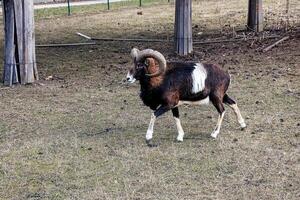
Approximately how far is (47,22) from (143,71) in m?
13.7

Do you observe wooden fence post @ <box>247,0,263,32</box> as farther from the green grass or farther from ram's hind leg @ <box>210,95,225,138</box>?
the green grass

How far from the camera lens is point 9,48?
1001 cm

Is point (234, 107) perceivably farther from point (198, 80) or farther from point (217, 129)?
point (198, 80)

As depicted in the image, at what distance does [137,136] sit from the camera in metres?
7.05

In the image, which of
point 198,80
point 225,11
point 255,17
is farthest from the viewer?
point 225,11

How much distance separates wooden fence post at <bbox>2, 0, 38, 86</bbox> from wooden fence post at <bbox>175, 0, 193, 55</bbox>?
10.2ft

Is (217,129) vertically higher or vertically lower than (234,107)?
lower

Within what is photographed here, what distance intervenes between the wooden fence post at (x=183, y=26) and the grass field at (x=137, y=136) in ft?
0.86

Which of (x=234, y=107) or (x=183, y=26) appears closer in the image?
(x=234, y=107)

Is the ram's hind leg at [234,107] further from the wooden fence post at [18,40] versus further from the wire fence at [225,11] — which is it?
the wire fence at [225,11]

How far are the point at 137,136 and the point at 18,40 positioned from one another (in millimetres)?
3857

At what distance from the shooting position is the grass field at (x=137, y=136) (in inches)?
216

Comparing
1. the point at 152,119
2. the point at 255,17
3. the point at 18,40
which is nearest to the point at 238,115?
the point at 152,119

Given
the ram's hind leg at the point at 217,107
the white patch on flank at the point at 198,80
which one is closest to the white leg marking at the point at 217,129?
the ram's hind leg at the point at 217,107
